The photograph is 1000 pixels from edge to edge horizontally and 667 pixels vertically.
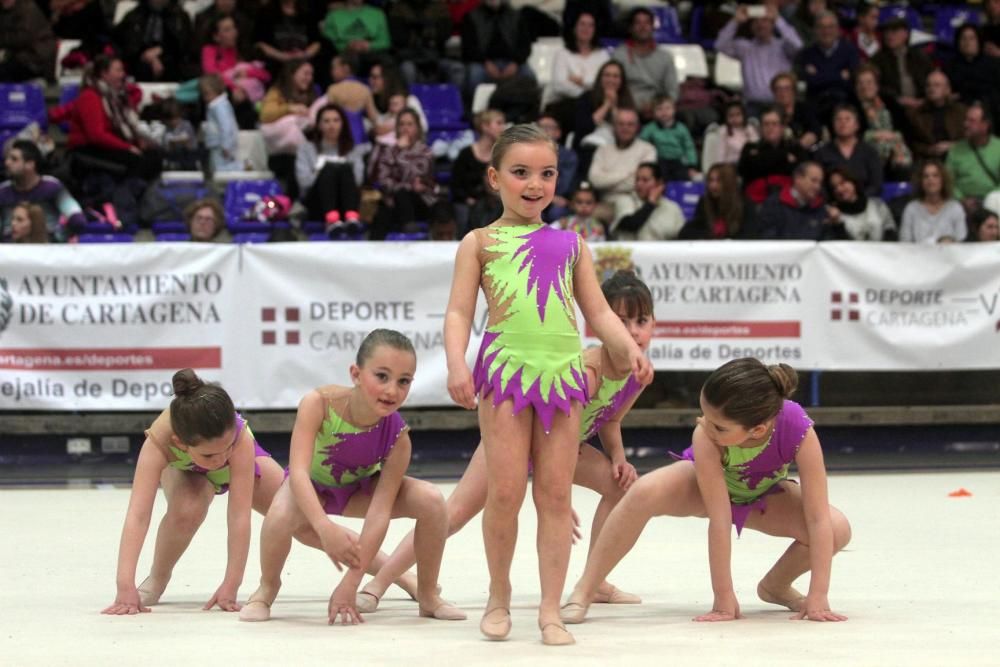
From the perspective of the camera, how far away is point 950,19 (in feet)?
44.0

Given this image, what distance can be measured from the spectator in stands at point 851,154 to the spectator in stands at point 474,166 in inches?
92.6

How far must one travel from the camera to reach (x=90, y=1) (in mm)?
11820

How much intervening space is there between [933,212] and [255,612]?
6.61m

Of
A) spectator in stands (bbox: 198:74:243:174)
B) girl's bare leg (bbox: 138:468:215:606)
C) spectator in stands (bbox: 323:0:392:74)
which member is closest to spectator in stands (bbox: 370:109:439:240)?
spectator in stands (bbox: 198:74:243:174)

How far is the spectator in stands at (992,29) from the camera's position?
12.2 m

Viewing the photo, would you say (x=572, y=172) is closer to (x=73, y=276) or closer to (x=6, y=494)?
(x=73, y=276)

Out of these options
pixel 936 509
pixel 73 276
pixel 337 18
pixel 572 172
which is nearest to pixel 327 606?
pixel 936 509

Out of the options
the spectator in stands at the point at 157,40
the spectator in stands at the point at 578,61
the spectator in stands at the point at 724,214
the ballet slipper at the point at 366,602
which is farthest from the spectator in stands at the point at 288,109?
the ballet slipper at the point at 366,602

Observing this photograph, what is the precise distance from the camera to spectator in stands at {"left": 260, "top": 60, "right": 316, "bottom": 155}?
10.6m

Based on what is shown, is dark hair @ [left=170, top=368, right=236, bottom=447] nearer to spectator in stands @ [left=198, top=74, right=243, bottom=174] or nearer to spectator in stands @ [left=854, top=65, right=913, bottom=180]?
spectator in stands @ [left=198, top=74, right=243, bottom=174]

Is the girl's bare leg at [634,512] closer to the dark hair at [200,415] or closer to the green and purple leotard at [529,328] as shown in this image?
the green and purple leotard at [529,328]

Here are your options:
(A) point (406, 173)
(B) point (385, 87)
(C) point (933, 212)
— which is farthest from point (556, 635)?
(B) point (385, 87)

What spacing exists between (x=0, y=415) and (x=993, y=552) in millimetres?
5500

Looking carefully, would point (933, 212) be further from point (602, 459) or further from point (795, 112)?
point (602, 459)
